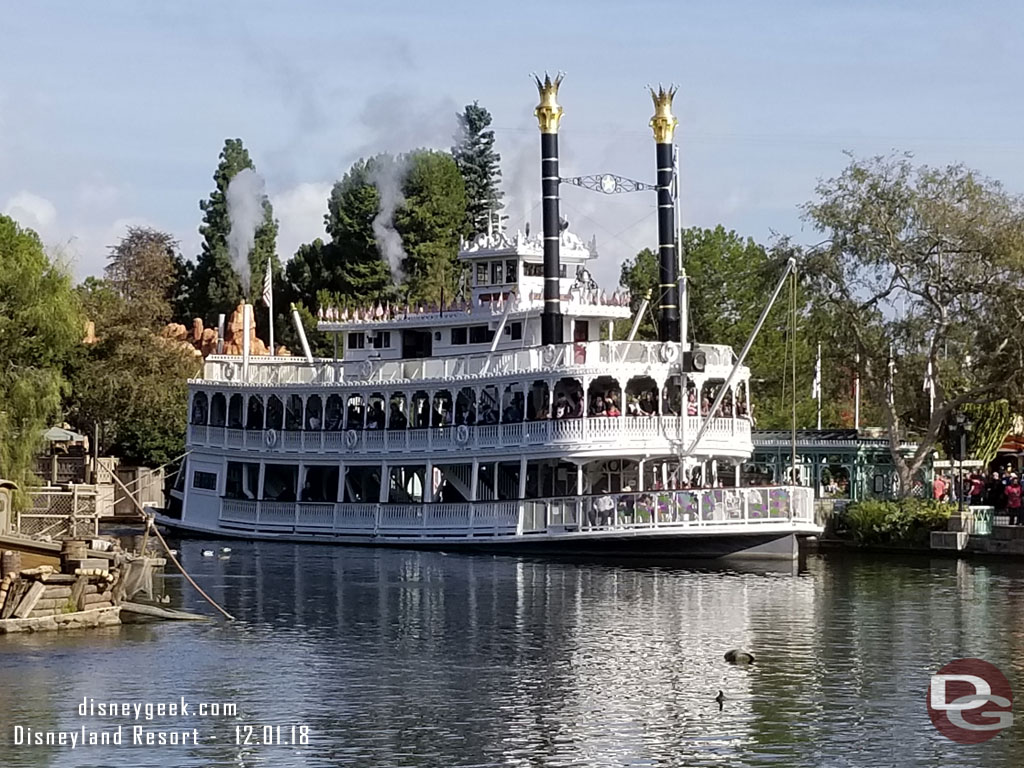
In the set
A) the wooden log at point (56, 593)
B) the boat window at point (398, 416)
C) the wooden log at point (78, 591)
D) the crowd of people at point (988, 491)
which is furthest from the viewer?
the boat window at point (398, 416)

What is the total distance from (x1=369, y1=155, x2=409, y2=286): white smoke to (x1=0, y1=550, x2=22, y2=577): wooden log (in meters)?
67.4

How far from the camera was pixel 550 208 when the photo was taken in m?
58.3

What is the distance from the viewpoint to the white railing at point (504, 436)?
5081 cm

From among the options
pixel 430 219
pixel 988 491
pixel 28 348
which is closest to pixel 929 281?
pixel 988 491

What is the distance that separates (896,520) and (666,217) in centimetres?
1206

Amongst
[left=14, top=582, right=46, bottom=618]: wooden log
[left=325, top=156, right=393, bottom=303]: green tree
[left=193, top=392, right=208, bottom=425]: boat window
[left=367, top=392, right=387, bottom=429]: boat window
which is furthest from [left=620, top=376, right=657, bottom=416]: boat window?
[left=325, top=156, right=393, bottom=303]: green tree

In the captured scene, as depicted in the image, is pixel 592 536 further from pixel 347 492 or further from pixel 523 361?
pixel 347 492

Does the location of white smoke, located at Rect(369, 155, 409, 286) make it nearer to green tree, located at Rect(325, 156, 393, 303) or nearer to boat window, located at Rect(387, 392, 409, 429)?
green tree, located at Rect(325, 156, 393, 303)

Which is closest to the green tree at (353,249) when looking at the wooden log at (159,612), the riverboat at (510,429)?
the riverboat at (510,429)

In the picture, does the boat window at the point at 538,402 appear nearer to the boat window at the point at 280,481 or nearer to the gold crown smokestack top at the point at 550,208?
the gold crown smokestack top at the point at 550,208

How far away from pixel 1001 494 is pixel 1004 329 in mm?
5176

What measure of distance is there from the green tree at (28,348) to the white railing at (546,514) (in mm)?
10114

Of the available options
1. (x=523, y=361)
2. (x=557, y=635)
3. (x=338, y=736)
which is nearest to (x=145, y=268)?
(x=523, y=361)

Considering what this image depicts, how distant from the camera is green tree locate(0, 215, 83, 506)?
48.9 meters
